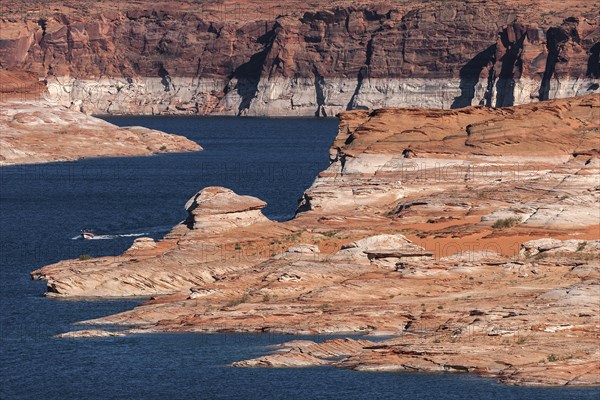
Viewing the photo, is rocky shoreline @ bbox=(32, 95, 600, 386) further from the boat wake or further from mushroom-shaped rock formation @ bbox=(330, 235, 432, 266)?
the boat wake

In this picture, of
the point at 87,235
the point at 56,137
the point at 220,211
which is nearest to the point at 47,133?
the point at 56,137

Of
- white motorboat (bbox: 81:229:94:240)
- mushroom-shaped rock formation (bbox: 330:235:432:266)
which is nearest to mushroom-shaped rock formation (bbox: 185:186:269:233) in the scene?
mushroom-shaped rock formation (bbox: 330:235:432:266)

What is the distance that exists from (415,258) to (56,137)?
389 feet

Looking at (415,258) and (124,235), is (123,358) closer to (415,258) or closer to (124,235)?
(415,258)

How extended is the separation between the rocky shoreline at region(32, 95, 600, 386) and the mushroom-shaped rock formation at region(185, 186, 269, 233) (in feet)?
0.29

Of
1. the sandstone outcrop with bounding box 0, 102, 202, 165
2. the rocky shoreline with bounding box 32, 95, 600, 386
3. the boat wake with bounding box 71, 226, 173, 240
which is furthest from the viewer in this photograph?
the sandstone outcrop with bounding box 0, 102, 202, 165

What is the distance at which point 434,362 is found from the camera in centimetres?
4672

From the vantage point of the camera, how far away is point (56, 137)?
6924 inches

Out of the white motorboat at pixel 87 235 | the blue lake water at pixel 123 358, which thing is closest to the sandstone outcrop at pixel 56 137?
the blue lake water at pixel 123 358

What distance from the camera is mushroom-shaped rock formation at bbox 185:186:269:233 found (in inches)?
2778

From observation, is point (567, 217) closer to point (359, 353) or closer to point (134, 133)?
point (359, 353)

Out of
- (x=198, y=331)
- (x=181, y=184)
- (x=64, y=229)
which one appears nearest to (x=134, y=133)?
(x=181, y=184)

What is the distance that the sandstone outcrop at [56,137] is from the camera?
168 m

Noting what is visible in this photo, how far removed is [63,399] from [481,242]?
1039 inches
